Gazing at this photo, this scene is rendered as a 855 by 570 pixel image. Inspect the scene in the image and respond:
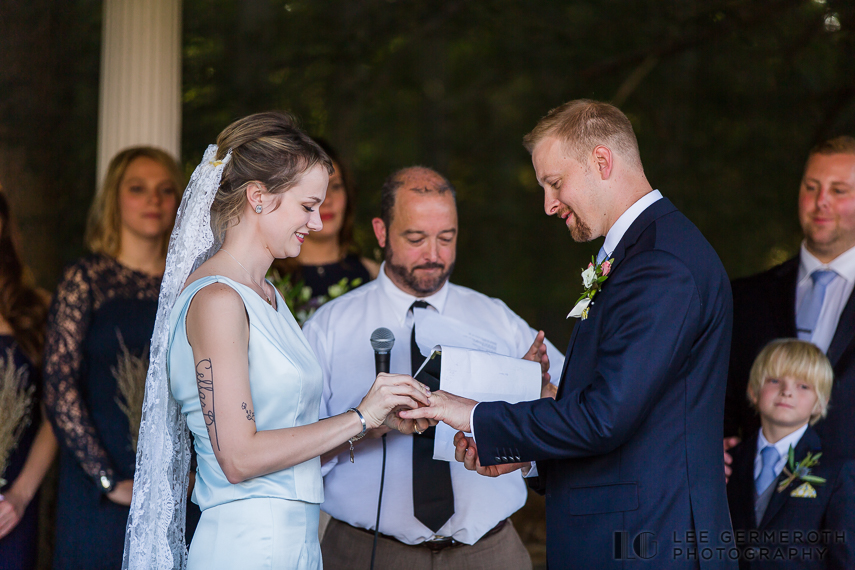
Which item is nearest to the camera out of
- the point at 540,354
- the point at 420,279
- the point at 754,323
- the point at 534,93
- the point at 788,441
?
the point at 540,354

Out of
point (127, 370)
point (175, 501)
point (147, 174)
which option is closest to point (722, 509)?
point (175, 501)

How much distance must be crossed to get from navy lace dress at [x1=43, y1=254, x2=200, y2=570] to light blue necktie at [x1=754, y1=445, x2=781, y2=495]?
118 inches

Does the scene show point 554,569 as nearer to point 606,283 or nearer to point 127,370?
point 606,283

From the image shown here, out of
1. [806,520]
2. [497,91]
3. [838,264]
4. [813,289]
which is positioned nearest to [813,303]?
[813,289]

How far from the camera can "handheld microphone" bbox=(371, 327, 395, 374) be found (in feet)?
9.14

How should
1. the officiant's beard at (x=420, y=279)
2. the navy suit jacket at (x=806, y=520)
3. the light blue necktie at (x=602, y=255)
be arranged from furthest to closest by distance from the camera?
1. the officiant's beard at (x=420, y=279)
2. the navy suit jacket at (x=806, y=520)
3. the light blue necktie at (x=602, y=255)

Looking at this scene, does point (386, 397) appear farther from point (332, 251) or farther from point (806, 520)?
point (332, 251)


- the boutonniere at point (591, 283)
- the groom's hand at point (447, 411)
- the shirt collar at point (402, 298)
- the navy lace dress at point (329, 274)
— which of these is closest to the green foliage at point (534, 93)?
the navy lace dress at point (329, 274)

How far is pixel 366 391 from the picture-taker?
11.5 feet

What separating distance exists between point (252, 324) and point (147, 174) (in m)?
2.25

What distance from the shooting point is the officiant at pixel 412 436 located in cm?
335

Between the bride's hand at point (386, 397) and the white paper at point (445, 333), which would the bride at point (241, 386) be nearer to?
the bride's hand at point (386, 397)

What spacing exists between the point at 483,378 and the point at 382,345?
368 mm

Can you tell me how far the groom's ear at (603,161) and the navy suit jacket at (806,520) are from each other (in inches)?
75.2
